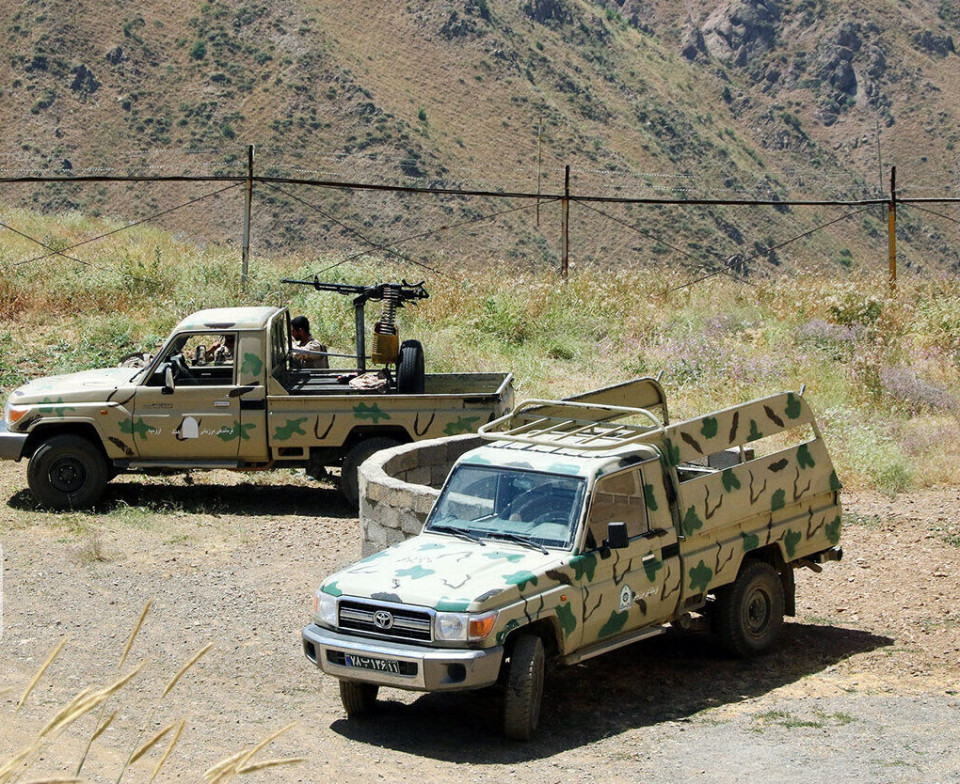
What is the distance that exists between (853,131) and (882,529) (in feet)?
241

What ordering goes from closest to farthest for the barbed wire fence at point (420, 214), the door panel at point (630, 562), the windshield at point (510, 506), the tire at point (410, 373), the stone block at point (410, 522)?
the door panel at point (630, 562)
the windshield at point (510, 506)
the stone block at point (410, 522)
the tire at point (410, 373)
the barbed wire fence at point (420, 214)

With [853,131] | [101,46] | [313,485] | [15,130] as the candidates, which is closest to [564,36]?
[853,131]

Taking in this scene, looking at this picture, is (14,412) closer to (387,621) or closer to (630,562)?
(387,621)

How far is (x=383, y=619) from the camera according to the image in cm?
724

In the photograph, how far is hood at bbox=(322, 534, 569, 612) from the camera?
7.18 meters

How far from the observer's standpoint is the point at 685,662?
9172 mm

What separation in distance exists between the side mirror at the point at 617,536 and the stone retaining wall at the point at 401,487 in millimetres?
1796

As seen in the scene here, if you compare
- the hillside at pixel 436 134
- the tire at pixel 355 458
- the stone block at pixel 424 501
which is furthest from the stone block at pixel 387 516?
the hillside at pixel 436 134

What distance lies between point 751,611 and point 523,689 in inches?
102

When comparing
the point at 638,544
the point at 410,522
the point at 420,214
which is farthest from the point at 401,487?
the point at 420,214

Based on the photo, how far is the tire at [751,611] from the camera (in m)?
8.96

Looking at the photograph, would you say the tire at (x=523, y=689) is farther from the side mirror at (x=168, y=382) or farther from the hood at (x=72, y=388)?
the hood at (x=72, y=388)

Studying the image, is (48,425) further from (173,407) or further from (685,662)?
(685,662)

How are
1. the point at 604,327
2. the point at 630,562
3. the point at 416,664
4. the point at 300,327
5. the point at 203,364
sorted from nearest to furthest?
the point at 416,664, the point at 630,562, the point at 203,364, the point at 300,327, the point at 604,327
